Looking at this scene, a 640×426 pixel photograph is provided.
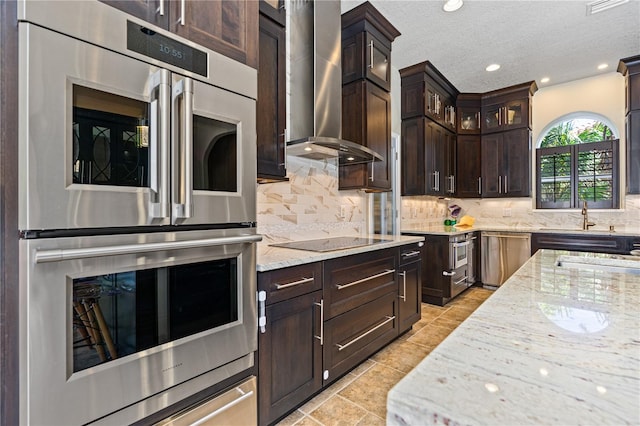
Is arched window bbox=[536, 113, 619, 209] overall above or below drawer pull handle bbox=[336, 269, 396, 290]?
above

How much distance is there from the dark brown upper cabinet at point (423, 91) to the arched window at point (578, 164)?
1910mm

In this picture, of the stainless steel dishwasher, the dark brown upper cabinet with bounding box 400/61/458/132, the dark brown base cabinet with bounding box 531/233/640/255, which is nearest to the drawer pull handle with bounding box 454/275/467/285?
the stainless steel dishwasher

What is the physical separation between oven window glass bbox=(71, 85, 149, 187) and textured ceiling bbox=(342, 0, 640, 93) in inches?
98.9

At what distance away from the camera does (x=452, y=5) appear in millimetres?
2729

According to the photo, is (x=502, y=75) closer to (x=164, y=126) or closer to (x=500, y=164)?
(x=500, y=164)

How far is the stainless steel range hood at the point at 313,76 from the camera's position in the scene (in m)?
2.50

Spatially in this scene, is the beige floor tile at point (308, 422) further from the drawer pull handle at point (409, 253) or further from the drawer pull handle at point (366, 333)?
the drawer pull handle at point (409, 253)

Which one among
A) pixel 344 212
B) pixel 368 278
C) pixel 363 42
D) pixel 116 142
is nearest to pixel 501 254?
pixel 344 212

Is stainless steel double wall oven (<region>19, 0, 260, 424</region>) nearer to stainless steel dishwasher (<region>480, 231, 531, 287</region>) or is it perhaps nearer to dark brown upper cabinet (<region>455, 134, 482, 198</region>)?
stainless steel dishwasher (<region>480, 231, 531, 287</region>)

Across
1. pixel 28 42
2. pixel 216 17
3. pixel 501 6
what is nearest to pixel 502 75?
pixel 501 6

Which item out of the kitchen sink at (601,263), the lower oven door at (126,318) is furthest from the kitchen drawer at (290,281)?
the kitchen sink at (601,263)

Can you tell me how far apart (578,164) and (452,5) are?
345 cm

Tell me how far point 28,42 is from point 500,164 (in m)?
5.40

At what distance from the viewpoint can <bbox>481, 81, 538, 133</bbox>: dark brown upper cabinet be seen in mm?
4578
